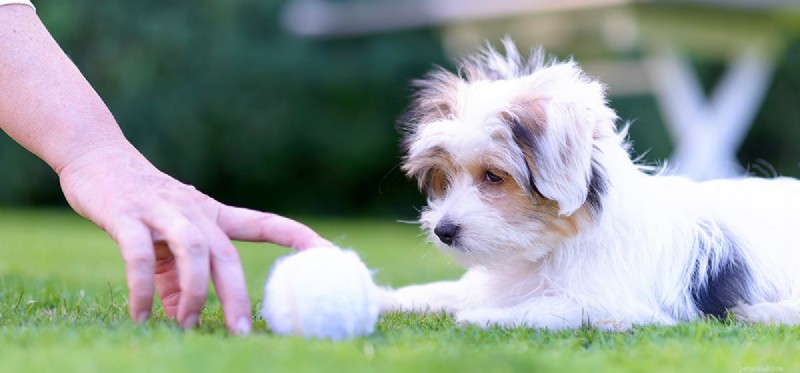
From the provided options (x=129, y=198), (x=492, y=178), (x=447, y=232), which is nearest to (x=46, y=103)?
(x=129, y=198)

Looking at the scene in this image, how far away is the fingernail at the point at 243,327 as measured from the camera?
3277mm

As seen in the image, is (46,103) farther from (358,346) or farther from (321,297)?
(358,346)

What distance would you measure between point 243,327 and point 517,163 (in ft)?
4.66

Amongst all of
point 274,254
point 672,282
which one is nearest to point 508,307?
point 672,282

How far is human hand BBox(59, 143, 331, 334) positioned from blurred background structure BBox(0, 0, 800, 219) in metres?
12.7

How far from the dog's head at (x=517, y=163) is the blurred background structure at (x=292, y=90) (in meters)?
11.7

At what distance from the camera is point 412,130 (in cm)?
464

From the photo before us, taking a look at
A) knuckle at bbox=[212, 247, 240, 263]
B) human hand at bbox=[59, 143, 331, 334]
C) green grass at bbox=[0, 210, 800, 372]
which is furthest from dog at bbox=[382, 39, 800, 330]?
knuckle at bbox=[212, 247, 240, 263]

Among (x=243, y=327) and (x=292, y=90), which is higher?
(x=243, y=327)

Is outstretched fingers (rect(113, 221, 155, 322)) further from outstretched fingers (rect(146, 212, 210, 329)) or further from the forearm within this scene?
the forearm

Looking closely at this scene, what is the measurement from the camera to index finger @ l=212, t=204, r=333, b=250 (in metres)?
3.46

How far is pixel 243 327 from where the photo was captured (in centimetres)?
330

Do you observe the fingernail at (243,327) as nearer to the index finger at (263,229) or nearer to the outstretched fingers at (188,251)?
the outstretched fingers at (188,251)

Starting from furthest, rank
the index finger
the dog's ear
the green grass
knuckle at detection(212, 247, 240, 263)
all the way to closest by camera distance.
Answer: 1. the dog's ear
2. the index finger
3. knuckle at detection(212, 247, 240, 263)
4. the green grass
